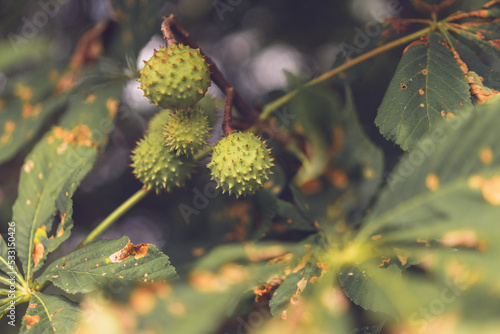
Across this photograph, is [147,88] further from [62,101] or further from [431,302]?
[431,302]

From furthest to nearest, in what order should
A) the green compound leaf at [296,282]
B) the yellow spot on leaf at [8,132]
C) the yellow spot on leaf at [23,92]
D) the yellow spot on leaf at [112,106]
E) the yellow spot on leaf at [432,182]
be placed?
the yellow spot on leaf at [23,92] → the yellow spot on leaf at [8,132] → the yellow spot on leaf at [112,106] → the green compound leaf at [296,282] → the yellow spot on leaf at [432,182]

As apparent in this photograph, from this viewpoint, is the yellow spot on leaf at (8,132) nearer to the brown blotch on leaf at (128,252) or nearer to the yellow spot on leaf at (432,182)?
the brown blotch on leaf at (128,252)

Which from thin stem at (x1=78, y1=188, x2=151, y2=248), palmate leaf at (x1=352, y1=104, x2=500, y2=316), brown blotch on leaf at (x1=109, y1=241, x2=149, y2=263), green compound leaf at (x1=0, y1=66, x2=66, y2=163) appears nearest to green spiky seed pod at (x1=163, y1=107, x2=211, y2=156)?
thin stem at (x1=78, y1=188, x2=151, y2=248)

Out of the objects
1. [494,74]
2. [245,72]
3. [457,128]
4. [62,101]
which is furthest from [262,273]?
[245,72]

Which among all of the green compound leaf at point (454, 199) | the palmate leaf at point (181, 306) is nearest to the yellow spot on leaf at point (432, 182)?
the green compound leaf at point (454, 199)

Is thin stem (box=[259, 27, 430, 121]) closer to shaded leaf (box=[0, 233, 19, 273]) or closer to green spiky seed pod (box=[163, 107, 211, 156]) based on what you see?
green spiky seed pod (box=[163, 107, 211, 156])

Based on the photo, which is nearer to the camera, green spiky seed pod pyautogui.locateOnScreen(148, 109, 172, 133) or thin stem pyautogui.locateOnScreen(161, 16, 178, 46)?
thin stem pyautogui.locateOnScreen(161, 16, 178, 46)

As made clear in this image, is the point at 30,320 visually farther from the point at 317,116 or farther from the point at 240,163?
the point at 317,116
